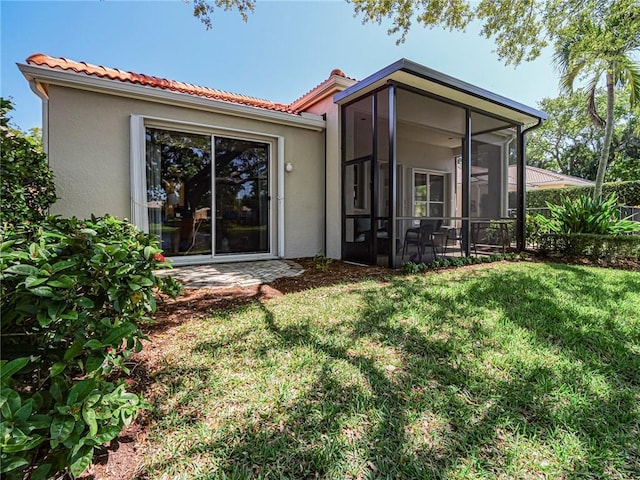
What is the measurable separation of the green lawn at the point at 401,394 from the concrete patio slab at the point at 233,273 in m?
1.52

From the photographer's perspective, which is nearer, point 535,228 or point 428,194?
point 535,228

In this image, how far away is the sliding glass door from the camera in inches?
225

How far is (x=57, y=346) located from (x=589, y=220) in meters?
9.65

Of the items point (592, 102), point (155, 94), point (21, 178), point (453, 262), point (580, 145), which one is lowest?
point (453, 262)

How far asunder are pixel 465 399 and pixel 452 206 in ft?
32.5

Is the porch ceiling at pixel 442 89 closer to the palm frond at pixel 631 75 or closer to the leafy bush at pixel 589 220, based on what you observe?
the leafy bush at pixel 589 220

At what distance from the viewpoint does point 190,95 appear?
562 centimetres

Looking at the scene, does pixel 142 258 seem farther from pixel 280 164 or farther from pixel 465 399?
pixel 280 164

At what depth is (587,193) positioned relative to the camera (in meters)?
15.2

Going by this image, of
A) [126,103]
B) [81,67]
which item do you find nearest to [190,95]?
[126,103]

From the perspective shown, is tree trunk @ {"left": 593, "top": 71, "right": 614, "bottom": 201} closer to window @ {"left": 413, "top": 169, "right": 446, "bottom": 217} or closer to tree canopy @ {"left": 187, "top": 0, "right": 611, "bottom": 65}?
tree canopy @ {"left": 187, "top": 0, "right": 611, "bottom": 65}

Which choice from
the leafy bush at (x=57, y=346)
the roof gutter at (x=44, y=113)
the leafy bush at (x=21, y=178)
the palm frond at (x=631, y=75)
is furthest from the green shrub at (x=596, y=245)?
the roof gutter at (x=44, y=113)

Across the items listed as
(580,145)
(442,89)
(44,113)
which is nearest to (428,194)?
(442,89)

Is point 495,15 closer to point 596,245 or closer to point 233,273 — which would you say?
point 596,245
